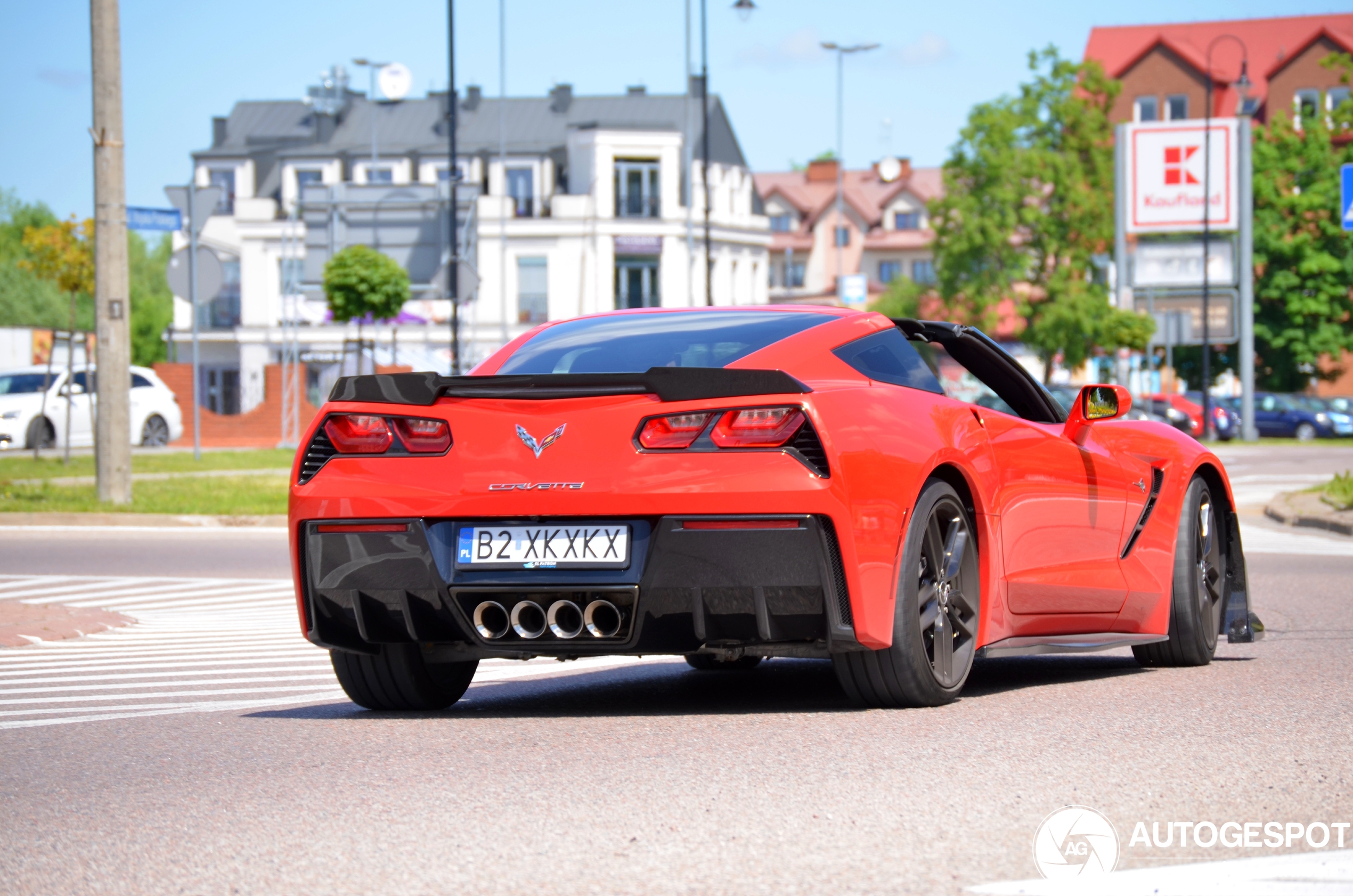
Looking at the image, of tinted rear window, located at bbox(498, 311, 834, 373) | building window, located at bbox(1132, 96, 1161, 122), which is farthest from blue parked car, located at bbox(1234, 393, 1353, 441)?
tinted rear window, located at bbox(498, 311, 834, 373)

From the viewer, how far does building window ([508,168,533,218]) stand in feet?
236

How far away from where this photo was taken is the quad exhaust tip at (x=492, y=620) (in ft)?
18.1

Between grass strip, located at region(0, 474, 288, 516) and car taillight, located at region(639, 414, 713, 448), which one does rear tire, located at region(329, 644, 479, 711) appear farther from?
grass strip, located at region(0, 474, 288, 516)

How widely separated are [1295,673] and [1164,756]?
230 cm

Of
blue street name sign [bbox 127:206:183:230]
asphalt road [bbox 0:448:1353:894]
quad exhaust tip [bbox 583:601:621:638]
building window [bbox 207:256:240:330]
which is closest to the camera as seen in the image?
asphalt road [bbox 0:448:1353:894]

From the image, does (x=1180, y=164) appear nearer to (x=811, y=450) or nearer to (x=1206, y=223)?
(x=1206, y=223)

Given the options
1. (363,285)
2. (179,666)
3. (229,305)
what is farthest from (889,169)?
(179,666)

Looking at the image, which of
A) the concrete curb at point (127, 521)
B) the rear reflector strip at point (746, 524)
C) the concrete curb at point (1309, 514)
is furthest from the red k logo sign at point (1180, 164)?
the rear reflector strip at point (746, 524)

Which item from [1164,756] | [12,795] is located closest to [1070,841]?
[1164,756]

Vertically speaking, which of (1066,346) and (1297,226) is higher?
(1297,226)

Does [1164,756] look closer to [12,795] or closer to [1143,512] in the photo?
[1143,512]

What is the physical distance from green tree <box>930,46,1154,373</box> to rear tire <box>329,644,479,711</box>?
6527 cm

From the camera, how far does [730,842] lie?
394cm

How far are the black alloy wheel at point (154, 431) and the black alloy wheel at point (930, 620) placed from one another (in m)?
32.8
